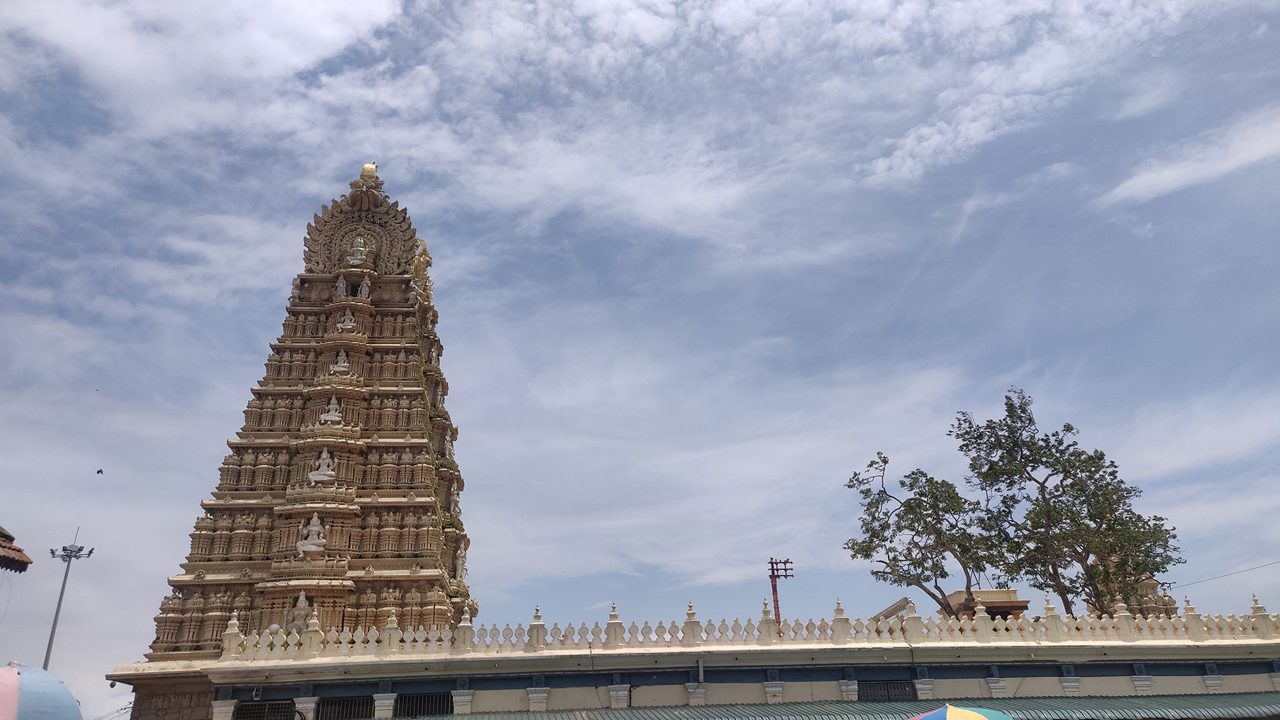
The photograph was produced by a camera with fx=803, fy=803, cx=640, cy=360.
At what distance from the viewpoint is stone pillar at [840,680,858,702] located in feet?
68.6

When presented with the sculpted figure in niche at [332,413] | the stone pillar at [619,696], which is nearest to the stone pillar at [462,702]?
the stone pillar at [619,696]

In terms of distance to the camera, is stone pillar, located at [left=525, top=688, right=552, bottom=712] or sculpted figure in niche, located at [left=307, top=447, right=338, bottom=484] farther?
sculpted figure in niche, located at [left=307, top=447, right=338, bottom=484]

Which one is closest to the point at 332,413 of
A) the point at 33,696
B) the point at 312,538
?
the point at 312,538

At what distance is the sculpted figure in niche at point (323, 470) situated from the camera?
1298 inches

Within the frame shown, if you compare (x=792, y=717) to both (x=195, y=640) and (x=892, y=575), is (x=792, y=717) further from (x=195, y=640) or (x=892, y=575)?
(x=195, y=640)

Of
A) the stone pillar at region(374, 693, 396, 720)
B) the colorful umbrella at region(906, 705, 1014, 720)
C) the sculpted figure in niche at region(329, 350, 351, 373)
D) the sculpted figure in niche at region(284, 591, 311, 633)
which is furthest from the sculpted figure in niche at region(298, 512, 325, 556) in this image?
the colorful umbrella at region(906, 705, 1014, 720)

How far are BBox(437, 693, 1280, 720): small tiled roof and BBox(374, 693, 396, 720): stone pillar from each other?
203 cm

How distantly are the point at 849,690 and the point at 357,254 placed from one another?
30.3 metres

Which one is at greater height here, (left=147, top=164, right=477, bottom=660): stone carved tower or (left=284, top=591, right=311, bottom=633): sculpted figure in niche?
(left=147, top=164, right=477, bottom=660): stone carved tower

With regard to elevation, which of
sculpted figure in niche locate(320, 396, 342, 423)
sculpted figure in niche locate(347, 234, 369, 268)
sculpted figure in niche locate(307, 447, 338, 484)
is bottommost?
sculpted figure in niche locate(307, 447, 338, 484)

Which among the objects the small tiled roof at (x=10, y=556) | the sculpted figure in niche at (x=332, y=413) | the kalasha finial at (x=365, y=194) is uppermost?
the kalasha finial at (x=365, y=194)

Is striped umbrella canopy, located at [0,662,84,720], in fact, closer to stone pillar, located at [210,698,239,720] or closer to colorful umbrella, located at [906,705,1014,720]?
stone pillar, located at [210,698,239,720]

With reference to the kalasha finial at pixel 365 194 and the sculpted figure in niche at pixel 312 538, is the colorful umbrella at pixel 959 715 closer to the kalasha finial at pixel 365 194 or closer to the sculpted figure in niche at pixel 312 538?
the sculpted figure in niche at pixel 312 538

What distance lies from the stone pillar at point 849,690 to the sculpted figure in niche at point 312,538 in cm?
2044
